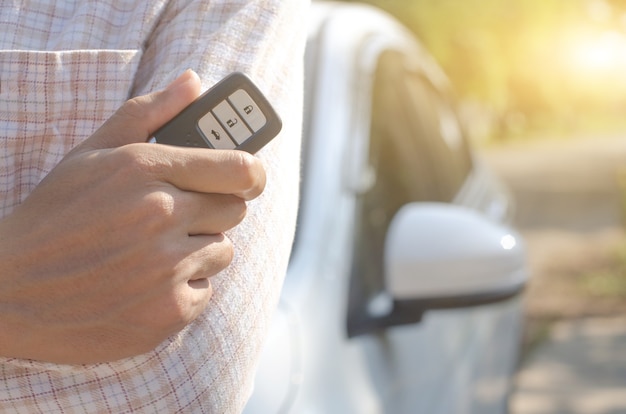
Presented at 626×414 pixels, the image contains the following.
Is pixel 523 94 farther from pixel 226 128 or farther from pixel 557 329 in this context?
pixel 226 128

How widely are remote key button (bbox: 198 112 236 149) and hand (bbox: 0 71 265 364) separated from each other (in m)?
0.06

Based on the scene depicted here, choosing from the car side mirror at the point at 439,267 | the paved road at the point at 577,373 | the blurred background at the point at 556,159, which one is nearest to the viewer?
the car side mirror at the point at 439,267

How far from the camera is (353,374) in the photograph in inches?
74.1

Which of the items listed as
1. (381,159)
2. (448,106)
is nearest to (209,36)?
(381,159)

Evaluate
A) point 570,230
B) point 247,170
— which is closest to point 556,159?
point 570,230

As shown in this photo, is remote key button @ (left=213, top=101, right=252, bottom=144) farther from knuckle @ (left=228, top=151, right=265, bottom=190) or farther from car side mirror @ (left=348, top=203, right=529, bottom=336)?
car side mirror @ (left=348, top=203, right=529, bottom=336)

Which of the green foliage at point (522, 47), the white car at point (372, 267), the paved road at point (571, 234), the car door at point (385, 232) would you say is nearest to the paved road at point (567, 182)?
the paved road at point (571, 234)

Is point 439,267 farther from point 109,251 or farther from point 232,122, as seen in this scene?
point 109,251

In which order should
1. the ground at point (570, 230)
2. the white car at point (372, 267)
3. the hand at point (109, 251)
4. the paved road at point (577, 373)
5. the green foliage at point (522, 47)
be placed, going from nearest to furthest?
the hand at point (109, 251) < the white car at point (372, 267) < the paved road at point (577, 373) < the ground at point (570, 230) < the green foliage at point (522, 47)

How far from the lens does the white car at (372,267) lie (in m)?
1.78

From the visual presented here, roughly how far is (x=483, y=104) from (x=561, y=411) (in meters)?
17.5

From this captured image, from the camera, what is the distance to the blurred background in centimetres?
565

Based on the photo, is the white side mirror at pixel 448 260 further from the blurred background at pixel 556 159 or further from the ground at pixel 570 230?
the ground at pixel 570 230

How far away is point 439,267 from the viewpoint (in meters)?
2.02
